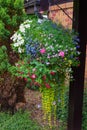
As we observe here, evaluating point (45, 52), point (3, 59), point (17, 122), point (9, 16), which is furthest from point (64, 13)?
point (45, 52)

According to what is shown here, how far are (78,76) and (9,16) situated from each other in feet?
5.83

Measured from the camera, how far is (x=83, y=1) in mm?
3451

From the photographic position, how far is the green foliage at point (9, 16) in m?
4.66

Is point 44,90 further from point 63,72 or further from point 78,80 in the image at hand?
point 78,80

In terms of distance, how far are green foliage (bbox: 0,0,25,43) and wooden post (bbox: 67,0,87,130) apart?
4.81 ft

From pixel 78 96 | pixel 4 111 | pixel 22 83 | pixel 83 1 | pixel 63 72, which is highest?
pixel 83 1

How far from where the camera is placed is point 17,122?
178 inches

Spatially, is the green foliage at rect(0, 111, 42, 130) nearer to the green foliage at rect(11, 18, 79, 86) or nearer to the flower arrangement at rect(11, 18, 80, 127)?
the flower arrangement at rect(11, 18, 80, 127)

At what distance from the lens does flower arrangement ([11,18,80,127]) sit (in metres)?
2.98

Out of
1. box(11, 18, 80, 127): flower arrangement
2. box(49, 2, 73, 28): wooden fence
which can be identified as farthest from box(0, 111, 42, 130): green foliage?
box(49, 2, 73, 28): wooden fence

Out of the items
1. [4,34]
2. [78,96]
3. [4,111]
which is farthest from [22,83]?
[78,96]

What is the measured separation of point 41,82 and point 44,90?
0.22 m

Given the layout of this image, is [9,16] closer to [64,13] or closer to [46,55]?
[64,13]

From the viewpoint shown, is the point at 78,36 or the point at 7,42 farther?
the point at 7,42
